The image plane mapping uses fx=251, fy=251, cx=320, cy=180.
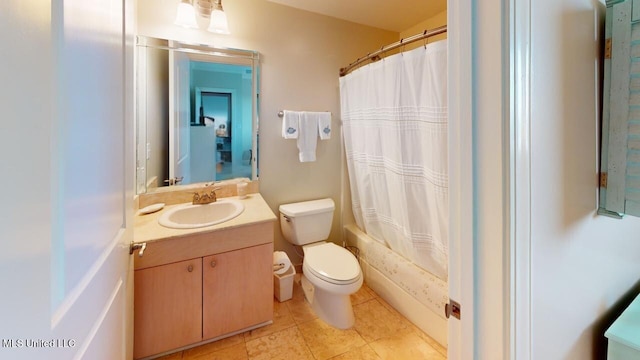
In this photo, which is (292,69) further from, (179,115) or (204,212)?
(204,212)

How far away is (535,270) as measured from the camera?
628 mm

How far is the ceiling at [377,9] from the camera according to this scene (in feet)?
6.71

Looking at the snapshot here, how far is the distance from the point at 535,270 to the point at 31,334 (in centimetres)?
101

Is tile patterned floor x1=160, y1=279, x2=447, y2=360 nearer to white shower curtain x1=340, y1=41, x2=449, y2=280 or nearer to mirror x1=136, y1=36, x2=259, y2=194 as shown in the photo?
white shower curtain x1=340, y1=41, x2=449, y2=280

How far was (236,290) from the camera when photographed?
5.09 feet

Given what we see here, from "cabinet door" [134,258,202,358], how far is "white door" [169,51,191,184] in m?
0.74

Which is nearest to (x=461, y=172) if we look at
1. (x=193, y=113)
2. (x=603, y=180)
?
(x=603, y=180)

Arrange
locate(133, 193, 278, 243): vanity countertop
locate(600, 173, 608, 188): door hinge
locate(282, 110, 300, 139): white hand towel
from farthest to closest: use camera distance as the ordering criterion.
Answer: locate(282, 110, 300, 139): white hand towel → locate(133, 193, 278, 243): vanity countertop → locate(600, 173, 608, 188): door hinge

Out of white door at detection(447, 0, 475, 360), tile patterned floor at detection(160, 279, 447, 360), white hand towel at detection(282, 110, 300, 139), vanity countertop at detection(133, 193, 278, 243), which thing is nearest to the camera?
white door at detection(447, 0, 475, 360)

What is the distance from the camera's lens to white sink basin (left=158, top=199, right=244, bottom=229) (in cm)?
168

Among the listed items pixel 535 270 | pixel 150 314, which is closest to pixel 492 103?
pixel 535 270

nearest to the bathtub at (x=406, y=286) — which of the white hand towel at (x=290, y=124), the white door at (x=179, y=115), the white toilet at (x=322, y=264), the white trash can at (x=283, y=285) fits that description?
the white toilet at (x=322, y=264)

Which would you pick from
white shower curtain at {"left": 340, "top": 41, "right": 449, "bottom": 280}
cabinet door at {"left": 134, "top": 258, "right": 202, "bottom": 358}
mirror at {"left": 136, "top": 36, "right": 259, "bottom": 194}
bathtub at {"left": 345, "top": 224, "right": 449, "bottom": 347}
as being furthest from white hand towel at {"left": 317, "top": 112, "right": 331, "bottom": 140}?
cabinet door at {"left": 134, "top": 258, "right": 202, "bottom": 358}

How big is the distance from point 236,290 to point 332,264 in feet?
2.13
